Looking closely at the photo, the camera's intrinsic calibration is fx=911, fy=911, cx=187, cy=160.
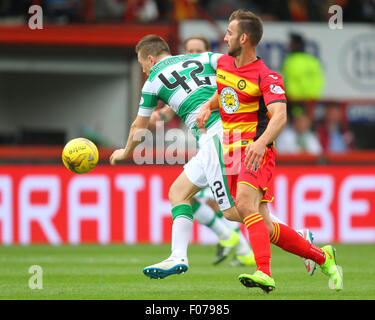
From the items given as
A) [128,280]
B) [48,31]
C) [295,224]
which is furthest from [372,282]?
[48,31]

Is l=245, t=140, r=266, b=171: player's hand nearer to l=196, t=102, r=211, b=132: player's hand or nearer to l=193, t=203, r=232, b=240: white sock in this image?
l=196, t=102, r=211, b=132: player's hand

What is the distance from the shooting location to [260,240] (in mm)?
7062

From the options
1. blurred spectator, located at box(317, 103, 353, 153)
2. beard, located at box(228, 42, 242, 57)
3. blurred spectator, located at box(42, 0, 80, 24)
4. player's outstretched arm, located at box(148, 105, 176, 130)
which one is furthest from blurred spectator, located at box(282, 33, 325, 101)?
beard, located at box(228, 42, 242, 57)

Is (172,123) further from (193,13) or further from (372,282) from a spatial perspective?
(372,282)

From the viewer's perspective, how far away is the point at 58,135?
64.2 feet

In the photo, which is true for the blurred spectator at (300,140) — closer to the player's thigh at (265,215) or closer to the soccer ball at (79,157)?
the soccer ball at (79,157)

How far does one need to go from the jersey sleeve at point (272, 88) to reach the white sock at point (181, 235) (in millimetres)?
1471

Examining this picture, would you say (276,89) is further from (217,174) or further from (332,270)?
(332,270)

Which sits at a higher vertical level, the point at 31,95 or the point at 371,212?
the point at 31,95

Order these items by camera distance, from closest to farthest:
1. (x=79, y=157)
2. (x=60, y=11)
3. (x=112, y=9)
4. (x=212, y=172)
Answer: (x=212, y=172), (x=79, y=157), (x=60, y=11), (x=112, y=9)

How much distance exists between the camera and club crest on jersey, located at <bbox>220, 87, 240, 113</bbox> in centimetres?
733

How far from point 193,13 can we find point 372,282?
37.1 ft

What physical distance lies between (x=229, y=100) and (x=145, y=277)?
2.35m

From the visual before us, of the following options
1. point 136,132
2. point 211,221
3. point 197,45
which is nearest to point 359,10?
point 197,45
